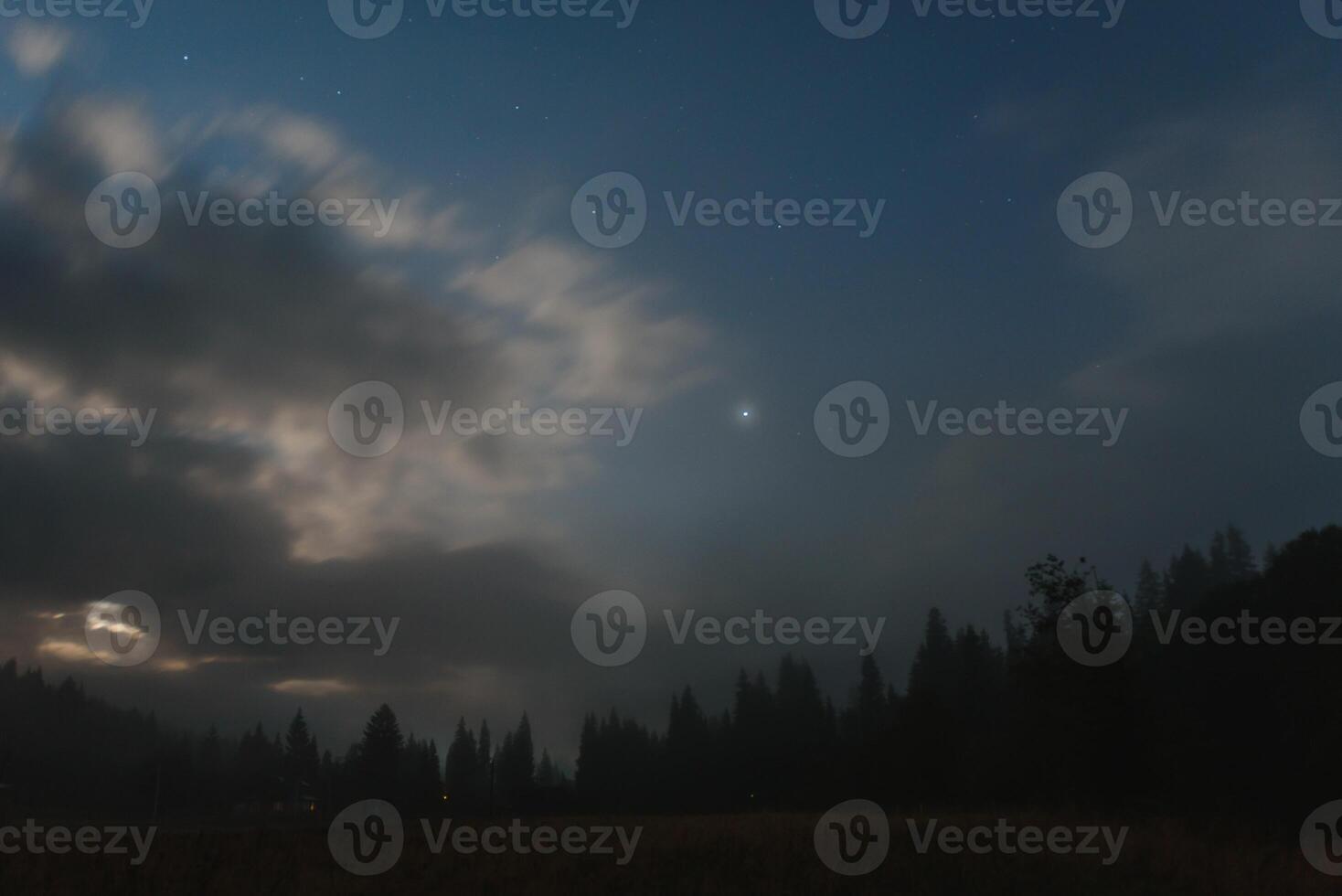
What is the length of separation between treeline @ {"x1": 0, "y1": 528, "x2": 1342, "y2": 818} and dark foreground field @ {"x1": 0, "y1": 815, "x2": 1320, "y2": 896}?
14.3 m

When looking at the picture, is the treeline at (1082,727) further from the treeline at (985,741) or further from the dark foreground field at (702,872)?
the dark foreground field at (702,872)

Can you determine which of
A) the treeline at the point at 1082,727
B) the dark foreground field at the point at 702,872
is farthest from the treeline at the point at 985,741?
the dark foreground field at the point at 702,872

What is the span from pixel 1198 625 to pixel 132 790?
143m

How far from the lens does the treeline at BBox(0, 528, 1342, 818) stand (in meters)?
40.5

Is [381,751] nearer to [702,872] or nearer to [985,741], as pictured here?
[985,741]

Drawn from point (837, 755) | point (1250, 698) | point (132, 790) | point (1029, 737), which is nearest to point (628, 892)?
point (1029, 737)

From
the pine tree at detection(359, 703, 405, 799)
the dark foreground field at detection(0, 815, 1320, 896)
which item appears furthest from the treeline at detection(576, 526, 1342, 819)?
the pine tree at detection(359, 703, 405, 799)

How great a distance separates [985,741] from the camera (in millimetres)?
62656

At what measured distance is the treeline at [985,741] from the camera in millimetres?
40469

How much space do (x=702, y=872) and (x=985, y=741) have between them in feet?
146

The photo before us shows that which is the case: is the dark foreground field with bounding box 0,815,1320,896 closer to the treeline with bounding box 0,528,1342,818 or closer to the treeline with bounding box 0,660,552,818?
the treeline with bounding box 0,528,1342,818

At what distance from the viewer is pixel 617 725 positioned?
130m

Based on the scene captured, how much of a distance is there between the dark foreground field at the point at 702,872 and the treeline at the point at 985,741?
14326mm

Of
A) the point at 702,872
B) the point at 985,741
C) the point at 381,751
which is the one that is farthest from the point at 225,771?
the point at 702,872
